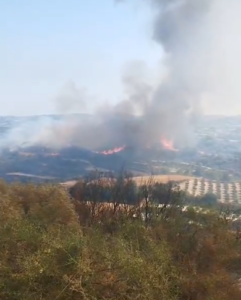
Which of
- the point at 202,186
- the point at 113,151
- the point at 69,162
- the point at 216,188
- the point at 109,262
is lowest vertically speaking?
the point at 109,262

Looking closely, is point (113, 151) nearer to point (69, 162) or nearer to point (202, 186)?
point (69, 162)

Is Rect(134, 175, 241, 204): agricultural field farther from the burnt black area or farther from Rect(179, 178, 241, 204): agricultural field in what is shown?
the burnt black area

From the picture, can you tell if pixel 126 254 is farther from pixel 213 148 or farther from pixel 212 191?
pixel 213 148

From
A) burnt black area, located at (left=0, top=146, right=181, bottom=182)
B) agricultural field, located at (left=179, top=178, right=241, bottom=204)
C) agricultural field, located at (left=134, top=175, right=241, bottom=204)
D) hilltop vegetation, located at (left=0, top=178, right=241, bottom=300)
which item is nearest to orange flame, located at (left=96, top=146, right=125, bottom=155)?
burnt black area, located at (left=0, top=146, right=181, bottom=182)

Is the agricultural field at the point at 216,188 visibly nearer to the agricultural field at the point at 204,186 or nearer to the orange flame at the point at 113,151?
the agricultural field at the point at 204,186

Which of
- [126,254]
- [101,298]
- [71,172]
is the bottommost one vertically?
[101,298]

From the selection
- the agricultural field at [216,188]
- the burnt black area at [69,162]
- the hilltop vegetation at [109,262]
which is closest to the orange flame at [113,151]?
the burnt black area at [69,162]

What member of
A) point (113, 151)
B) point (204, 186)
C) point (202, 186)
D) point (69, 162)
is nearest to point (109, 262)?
point (202, 186)

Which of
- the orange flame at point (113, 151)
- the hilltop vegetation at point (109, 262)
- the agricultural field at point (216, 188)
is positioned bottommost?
the hilltop vegetation at point (109, 262)

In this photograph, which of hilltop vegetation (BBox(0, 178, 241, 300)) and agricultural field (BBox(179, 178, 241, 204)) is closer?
hilltop vegetation (BBox(0, 178, 241, 300))

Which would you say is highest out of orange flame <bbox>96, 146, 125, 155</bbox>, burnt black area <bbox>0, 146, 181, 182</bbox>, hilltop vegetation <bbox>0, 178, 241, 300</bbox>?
orange flame <bbox>96, 146, 125, 155</bbox>

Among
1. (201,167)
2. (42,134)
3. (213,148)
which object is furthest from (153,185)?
(42,134)
